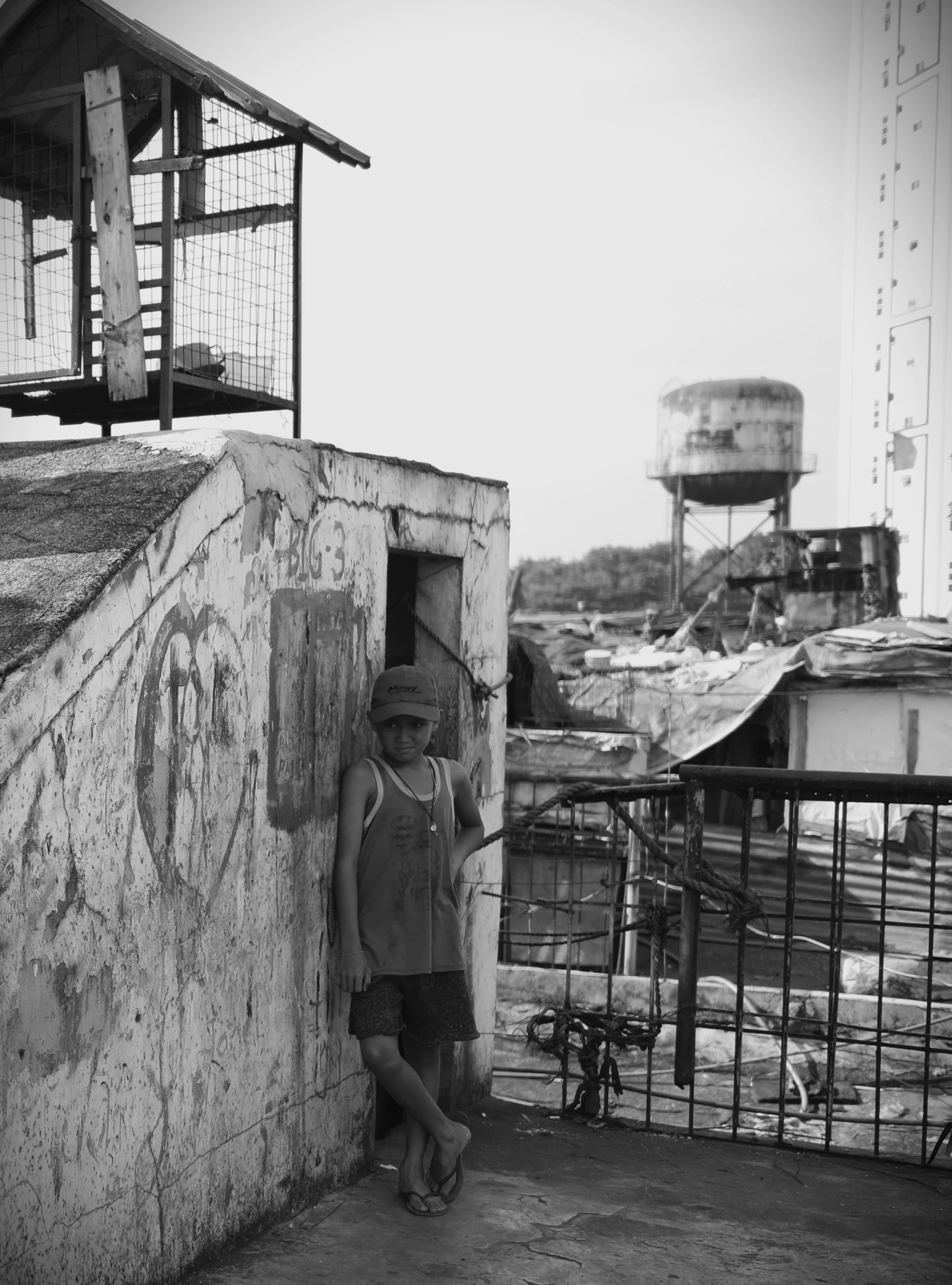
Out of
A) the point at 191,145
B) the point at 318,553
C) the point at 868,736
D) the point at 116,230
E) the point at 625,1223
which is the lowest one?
the point at 625,1223

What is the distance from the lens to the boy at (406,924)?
3.90 metres

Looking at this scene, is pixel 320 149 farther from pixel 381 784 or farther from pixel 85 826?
pixel 85 826

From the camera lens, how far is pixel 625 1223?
4.03 metres

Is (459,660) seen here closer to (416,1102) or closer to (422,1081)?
(422,1081)

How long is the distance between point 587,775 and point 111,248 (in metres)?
9.53

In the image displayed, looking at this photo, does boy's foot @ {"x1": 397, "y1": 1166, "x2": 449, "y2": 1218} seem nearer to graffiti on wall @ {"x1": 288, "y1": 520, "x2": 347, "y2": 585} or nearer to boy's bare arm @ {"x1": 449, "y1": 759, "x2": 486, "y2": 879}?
boy's bare arm @ {"x1": 449, "y1": 759, "x2": 486, "y2": 879}

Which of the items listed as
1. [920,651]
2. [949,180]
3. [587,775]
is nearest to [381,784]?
[587,775]

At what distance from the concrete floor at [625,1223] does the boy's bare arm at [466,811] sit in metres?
1.16

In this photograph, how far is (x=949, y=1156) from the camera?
5.51 metres

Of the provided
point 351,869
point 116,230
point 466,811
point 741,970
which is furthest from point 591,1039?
point 116,230

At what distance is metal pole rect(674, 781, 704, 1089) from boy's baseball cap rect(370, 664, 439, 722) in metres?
1.25

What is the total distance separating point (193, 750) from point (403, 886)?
3.13 ft

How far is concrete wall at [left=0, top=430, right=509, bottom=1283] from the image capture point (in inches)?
109

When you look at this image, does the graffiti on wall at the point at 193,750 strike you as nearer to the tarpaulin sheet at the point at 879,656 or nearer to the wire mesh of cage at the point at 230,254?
the wire mesh of cage at the point at 230,254
